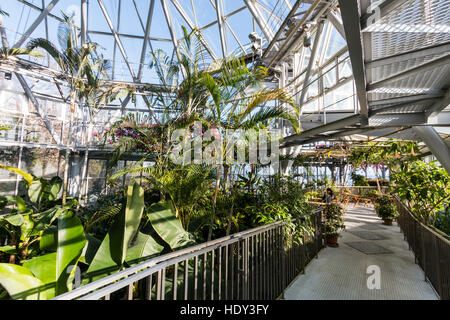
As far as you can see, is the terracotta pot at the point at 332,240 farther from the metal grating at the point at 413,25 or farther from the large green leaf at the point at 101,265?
the large green leaf at the point at 101,265

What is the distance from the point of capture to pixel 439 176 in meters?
4.53

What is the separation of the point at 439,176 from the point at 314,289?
11.7 ft

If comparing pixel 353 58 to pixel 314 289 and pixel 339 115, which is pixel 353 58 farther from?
pixel 339 115

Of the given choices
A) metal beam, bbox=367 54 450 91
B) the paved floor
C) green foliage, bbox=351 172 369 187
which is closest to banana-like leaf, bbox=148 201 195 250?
the paved floor

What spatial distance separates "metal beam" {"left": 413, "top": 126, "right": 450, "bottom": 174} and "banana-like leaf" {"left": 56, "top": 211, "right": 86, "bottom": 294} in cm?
566

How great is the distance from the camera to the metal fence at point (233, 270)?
5.67ft

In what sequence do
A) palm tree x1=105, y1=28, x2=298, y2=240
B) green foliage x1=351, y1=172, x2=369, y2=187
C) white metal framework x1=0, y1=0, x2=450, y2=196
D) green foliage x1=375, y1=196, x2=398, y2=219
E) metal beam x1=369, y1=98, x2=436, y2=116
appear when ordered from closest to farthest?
white metal framework x1=0, y1=0, x2=450, y2=196 → metal beam x1=369, y1=98, x2=436, y2=116 → palm tree x1=105, y1=28, x2=298, y2=240 → green foliage x1=375, y1=196, x2=398, y2=219 → green foliage x1=351, y1=172, x2=369, y2=187

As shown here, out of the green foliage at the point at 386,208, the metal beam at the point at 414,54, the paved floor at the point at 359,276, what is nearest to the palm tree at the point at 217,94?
the metal beam at the point at 414,54

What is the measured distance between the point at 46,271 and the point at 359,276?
4.30 m

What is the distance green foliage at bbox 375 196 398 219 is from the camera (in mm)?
7996

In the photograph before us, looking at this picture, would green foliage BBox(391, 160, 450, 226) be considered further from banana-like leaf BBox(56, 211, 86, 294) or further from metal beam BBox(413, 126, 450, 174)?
banana-like leaf BBox(56, 211, 86, 294)

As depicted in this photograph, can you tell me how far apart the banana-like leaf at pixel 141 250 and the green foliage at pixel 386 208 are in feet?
28.1
